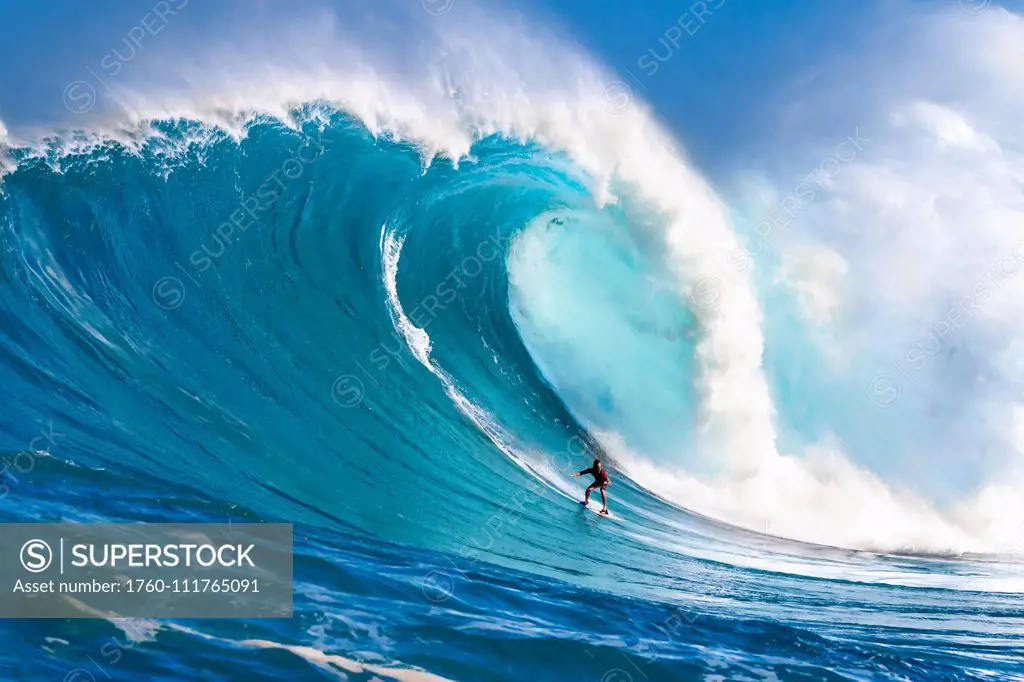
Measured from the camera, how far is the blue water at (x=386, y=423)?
16.0 feet

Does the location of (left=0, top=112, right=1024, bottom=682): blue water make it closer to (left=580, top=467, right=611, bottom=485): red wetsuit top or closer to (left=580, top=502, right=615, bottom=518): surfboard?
(left=580, top=502, right=615, bottom=518): surfboard

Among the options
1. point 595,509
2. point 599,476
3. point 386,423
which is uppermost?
point 386,423

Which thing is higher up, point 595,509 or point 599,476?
point 599,476

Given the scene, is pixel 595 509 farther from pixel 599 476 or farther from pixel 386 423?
pixel 386 423

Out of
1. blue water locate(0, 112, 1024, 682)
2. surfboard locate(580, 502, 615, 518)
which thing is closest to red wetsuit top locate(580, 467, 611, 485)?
surfboard locate(580, 502, 615, 518)

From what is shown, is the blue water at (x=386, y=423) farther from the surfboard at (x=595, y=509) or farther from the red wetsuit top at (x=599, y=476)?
the red wetsuit top at (x=599, y=476)

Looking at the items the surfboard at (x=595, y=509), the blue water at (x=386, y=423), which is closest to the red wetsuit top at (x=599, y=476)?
the surfboard at (x=595, y=509)

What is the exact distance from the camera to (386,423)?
881 centimetres

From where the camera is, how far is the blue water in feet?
16.0

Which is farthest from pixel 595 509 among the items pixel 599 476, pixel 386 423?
pixel 386 423

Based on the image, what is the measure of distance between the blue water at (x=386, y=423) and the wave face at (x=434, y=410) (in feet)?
0.12

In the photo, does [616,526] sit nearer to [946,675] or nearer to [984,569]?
[946,675]

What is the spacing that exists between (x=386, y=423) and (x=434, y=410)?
2.80ft

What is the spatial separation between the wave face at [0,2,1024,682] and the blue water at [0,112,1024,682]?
38 mm
